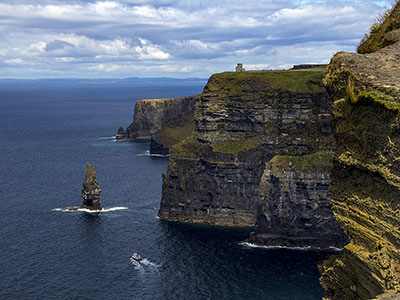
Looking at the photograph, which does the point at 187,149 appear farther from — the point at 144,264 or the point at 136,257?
the point at 144,264

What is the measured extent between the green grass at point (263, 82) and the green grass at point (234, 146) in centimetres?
1466

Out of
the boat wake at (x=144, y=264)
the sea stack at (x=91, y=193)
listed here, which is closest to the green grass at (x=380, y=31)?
the boat wake at (x=144, y=264)

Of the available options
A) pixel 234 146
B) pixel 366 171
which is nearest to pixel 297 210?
pixel 234 146

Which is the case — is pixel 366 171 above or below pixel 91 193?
above

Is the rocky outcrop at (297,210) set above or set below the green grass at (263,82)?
below

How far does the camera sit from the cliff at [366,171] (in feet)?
→ 68.3

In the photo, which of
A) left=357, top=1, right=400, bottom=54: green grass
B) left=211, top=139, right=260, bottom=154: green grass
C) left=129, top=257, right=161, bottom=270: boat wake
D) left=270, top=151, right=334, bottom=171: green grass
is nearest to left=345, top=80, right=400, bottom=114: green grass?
left=357, top=1, right=400, bottom=54: green grass

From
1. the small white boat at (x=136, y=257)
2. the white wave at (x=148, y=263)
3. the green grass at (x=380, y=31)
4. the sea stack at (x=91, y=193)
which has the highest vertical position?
the green grass at (x=380, y=31)

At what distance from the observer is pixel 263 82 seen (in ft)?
491

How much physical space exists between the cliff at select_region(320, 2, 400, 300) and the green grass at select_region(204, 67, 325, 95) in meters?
122

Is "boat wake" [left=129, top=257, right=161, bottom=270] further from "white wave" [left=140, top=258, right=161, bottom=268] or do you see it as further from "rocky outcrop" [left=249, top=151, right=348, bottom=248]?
"rocky outcrop" [left=249, top=151, right=348, bottom=248]

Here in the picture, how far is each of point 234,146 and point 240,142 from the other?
2538 millimetres

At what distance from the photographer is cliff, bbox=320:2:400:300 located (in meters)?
20.8

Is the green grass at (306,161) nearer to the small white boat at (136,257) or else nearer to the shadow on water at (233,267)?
the shadow on water at (233,267)
